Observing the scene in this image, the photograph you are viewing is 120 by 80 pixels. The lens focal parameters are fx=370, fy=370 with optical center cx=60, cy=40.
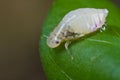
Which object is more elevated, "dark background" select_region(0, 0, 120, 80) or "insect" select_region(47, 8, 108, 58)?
"insect" select_region(47, 8, 108, 58)

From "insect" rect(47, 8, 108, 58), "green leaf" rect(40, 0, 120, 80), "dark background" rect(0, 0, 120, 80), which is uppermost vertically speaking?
"insect" rect(47, 8, 108, 58)

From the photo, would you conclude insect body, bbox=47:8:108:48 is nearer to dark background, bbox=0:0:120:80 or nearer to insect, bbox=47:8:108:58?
insect, bbox=47:8:108:58

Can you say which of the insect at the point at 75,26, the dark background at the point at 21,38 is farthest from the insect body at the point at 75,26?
the dark background at the point at 21,38

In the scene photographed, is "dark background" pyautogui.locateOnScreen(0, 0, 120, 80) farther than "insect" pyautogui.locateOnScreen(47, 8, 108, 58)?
Yes

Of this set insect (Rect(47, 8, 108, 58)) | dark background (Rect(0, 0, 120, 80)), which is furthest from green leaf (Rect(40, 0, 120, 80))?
dark background (Rect(0, 0, 120, 80))

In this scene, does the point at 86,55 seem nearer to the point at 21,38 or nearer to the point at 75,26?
the point at 75,26

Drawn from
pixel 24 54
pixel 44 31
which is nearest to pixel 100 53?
pixel 44 31

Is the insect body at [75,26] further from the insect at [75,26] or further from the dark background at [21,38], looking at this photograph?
the dark background at [21,38]

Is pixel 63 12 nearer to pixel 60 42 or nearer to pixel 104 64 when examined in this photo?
pixel 60 42
